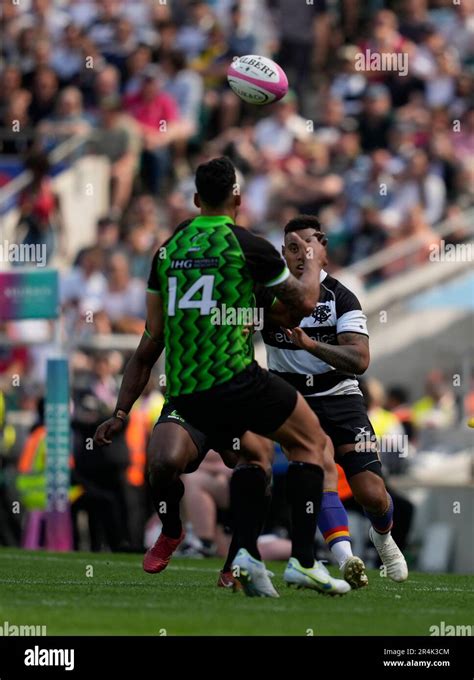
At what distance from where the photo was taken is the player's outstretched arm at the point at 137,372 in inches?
394

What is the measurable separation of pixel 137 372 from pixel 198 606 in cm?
158

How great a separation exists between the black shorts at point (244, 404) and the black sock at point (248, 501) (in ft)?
1.15

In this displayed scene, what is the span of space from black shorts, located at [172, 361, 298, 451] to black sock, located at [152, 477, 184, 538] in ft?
2.63

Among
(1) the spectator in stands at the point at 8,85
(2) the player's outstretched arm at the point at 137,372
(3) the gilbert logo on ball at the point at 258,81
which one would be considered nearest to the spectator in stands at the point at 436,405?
(3) the gilbert logo on ball at the point at 258,81

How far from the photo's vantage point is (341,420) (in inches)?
454

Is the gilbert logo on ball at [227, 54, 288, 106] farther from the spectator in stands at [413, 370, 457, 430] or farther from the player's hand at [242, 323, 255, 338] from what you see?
the spectator in stands at [413, 370, 457, 430]

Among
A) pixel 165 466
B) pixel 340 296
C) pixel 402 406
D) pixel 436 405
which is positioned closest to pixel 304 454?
pixel 165 466

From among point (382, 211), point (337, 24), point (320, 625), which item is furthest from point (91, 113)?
point (320, 625)

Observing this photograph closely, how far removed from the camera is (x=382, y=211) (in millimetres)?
21391

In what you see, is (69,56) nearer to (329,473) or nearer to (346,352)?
(329,473)

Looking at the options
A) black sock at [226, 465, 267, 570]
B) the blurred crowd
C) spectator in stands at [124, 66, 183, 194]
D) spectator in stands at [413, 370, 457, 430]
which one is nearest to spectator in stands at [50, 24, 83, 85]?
the blurred crowd

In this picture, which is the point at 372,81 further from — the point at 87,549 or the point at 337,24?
the point at 87,549

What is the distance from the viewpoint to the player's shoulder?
37.3 ft
